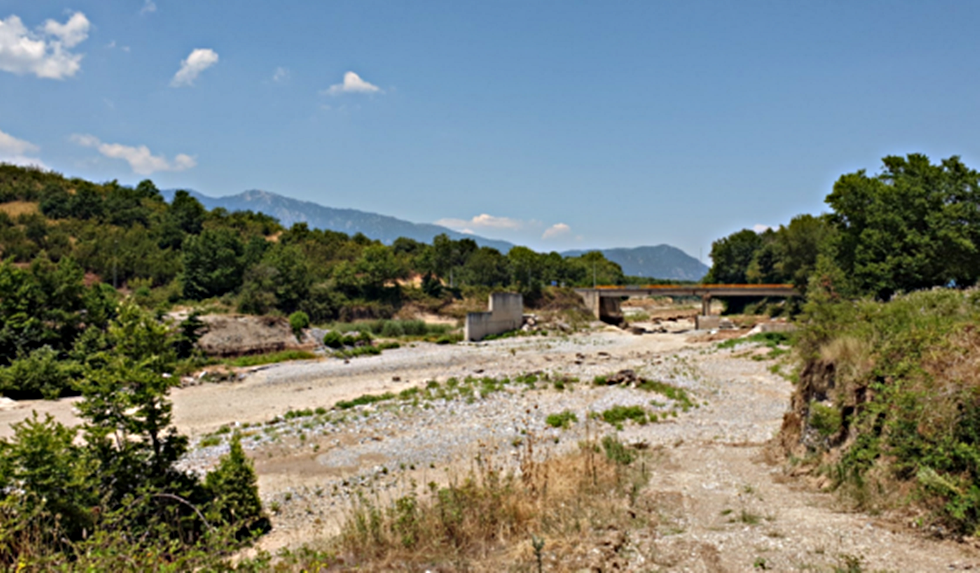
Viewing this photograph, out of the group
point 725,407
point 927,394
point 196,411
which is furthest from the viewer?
point 196,411

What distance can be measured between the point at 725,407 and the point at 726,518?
14072mm

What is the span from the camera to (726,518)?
331 inches

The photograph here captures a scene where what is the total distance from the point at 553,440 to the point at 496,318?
135 feet

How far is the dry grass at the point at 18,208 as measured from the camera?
7229 centimetres

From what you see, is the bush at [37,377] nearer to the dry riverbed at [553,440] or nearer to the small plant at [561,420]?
the dry riverbed at [553,440]

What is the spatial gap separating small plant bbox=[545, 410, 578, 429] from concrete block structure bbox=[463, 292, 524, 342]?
1362 inches

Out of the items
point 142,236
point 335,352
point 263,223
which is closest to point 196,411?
point 335,352

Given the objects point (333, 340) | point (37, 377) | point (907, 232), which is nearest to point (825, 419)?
point (37, 377)

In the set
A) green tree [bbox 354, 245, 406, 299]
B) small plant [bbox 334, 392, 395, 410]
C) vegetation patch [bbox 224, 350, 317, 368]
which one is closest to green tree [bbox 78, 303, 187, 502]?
small plant [bbox 334, 392, 395, 410]

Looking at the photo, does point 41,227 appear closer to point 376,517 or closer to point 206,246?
point 206,246

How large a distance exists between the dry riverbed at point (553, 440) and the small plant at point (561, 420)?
0.28m

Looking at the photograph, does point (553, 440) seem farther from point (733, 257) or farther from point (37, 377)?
point (733, 257)

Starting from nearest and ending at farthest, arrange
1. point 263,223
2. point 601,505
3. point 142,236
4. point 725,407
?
1. point 601,505
2. point 725,407
3. point 142,236
4. point 263,223

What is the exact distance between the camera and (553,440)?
17219mm
